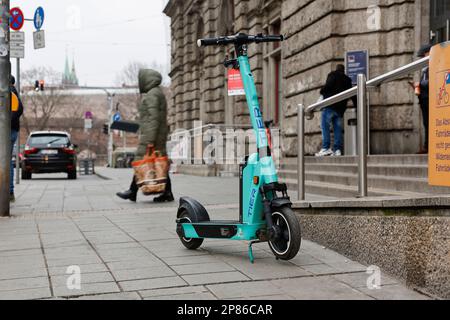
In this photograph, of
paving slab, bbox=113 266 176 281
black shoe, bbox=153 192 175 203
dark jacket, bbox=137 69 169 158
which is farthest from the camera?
black shoe, bbox=153 192 175 203

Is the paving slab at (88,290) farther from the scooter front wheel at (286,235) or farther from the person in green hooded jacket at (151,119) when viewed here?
the person in green hooded jacket at (151,119)

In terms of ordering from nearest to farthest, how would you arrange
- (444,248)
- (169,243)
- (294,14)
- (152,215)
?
(444,248)
(169,243)
(152,215)
(294,14)

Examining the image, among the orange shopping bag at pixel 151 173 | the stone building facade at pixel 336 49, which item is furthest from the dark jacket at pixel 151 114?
the stone building facade at pixel 336 49

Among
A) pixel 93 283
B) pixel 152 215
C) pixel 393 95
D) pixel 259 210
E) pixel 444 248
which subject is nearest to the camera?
pixel 444 248

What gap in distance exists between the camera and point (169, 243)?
19.1ft

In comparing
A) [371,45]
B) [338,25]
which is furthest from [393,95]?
[338,25]

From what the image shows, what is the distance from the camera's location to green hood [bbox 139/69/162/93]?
10102mm

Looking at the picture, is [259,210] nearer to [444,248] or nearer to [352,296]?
[352,296]

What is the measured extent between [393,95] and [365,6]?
184cm

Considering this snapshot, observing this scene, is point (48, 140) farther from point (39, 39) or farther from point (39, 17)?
point (39, 39)

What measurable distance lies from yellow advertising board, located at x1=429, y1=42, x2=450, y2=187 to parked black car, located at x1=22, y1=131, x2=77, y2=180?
1702cm

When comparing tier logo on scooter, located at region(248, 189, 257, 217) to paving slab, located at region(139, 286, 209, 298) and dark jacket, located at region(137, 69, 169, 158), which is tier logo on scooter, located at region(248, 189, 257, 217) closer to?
paving slab, located at region(139, 286, 209, 298)

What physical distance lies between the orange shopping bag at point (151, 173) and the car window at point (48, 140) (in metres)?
11.0

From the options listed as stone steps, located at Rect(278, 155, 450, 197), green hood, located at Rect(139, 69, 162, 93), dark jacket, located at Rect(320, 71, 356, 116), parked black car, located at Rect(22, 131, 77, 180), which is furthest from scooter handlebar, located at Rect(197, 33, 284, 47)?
parked black car, located at Rect(22, 131, 77, 180)
